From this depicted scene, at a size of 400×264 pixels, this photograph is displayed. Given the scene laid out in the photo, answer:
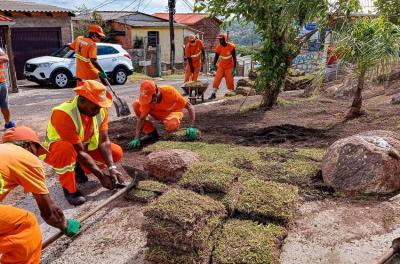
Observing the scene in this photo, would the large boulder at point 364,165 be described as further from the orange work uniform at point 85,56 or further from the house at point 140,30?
the house at point 140,30

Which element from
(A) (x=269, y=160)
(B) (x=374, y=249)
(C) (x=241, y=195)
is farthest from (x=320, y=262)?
(A) (x=269, y=160)

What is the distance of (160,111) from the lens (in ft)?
19.4

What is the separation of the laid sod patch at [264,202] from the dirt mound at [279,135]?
243 centimetres

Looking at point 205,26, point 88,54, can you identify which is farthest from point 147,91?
point 205,26

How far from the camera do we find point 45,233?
3686mm

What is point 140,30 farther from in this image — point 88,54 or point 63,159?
point 63,159

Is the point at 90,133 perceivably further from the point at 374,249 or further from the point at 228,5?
the point at 228,5

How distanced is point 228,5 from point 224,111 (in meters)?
2.11

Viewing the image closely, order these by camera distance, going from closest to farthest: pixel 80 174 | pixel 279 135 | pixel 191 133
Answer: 1. pixel 80 174
2. pixel 191 133
3. pixel 279 135

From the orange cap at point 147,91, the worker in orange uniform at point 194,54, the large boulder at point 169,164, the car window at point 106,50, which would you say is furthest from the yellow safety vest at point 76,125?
the car window at point 106,50

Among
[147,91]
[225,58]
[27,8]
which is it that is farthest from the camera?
[27,8]

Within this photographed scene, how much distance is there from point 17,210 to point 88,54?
5687 millimetres

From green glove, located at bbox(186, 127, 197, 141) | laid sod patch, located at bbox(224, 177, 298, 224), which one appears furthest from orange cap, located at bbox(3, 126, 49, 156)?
green glove, located at bbox(186, 127, 197, 141)

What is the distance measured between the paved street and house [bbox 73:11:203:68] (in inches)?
499
